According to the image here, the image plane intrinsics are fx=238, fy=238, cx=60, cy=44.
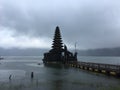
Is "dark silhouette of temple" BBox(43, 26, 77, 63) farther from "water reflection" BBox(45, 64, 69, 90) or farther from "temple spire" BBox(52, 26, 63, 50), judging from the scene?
"water reflection" BBox(45, 64, 69, 90)

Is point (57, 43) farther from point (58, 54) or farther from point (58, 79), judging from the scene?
point (58, 79)

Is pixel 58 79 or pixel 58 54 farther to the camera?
pixel 58 54

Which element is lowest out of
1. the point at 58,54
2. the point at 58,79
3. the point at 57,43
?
the point at 58,79

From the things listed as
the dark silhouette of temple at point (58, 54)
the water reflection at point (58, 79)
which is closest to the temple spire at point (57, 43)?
the dark silhouette of temple at point (58, 54)

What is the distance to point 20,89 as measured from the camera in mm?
28812

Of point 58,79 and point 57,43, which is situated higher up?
point 57,43

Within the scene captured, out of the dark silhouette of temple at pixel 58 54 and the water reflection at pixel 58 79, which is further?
the dark silhouette of temple at pixel 58 54

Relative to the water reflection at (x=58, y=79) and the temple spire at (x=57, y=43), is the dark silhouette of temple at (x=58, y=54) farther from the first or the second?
the water reflection at (x=58, y=79)

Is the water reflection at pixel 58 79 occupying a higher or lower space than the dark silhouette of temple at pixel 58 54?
lower

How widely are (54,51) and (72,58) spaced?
7789 mm

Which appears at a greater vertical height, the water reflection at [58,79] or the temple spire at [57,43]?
the temple spire at [57,43]

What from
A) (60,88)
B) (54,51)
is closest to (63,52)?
(54,51)

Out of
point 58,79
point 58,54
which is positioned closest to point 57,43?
point 58,54

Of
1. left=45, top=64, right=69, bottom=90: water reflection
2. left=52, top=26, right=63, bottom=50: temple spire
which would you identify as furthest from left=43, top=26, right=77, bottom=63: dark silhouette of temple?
left=45, top=64, right=69, bottom=90: water reflection
